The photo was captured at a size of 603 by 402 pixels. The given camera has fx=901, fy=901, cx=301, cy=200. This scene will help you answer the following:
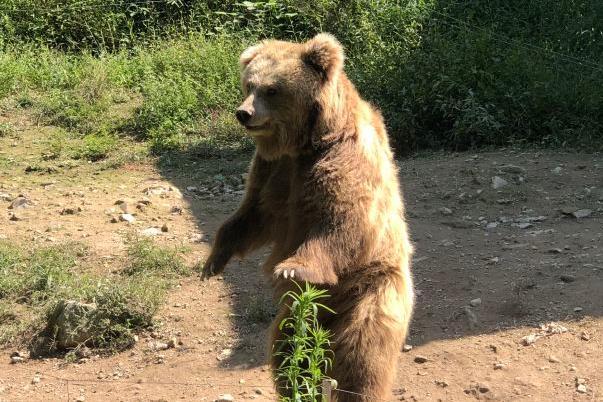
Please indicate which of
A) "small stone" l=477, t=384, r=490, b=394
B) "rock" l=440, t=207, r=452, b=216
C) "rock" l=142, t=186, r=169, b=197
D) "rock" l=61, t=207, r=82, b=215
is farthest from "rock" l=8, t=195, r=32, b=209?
"small stone" l=477, t=384, r=490, b=394

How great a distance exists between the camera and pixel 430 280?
263 inches

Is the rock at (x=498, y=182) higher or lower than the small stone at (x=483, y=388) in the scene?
higher

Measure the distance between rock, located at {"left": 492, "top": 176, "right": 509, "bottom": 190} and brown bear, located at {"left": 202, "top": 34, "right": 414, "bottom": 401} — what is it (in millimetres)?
3299

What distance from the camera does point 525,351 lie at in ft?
18.9

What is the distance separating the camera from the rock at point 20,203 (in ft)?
26.0

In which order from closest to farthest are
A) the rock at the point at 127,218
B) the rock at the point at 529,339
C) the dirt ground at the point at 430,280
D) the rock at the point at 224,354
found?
the dirt ground at the point at 430,280, the rock at the point at 529,339, the rock at the point at 224,354, the rock at the point at 127,218

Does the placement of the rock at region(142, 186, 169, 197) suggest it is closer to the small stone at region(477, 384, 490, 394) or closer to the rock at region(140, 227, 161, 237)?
the rock at region(140, 227, 161, 237)

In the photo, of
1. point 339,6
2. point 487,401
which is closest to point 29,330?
point 487,401

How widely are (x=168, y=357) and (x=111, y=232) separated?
1786 mm

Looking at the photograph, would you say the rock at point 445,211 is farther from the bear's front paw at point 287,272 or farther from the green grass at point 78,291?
the bear's front paw at point 287,272

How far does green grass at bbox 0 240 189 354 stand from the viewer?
620cm

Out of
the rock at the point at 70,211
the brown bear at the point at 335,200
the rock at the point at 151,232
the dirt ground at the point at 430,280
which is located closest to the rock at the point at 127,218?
the dirt ground at the point at 430,280

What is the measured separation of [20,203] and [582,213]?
15.9ft

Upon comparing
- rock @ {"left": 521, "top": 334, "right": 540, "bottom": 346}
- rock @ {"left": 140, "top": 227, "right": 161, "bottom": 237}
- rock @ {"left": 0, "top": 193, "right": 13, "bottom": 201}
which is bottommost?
rock @ {"left": 0, "top": 193, "right": 13, "bottom": 201}
